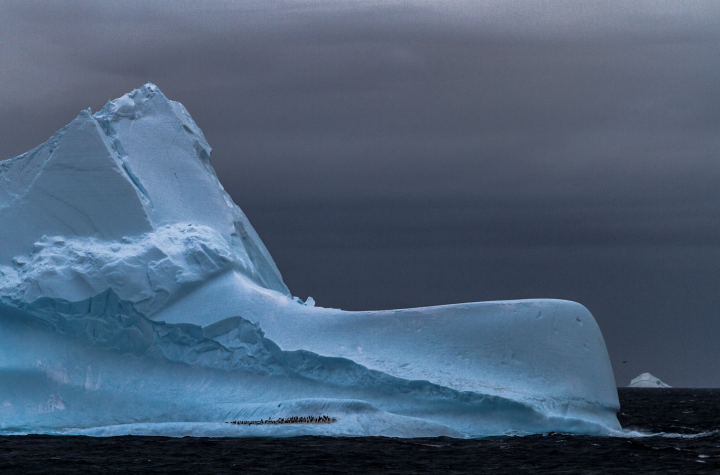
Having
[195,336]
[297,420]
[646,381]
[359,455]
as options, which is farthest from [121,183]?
[646,381]

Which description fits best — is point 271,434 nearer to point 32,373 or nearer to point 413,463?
point 413,463

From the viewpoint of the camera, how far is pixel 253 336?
2322 cm

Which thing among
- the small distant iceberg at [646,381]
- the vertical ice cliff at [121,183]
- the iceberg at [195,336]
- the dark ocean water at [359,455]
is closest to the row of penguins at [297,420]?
the iceberg at [195,336]

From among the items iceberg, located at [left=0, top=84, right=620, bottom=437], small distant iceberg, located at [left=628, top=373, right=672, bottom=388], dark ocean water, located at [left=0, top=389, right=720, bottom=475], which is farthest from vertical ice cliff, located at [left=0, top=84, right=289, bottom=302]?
A: small distant iceberg, located at [left=628, top=373, right=672, bottom=388]

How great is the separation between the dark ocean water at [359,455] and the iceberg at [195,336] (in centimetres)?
73

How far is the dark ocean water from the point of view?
16.9 metres

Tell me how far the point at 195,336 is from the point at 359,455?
21.9ft

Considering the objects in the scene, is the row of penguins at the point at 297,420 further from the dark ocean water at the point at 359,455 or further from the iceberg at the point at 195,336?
the dark ocean water at the point at 359,455

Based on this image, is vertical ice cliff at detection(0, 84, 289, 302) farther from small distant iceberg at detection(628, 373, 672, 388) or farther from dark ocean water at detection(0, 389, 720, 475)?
small distant iceberg at detection(628, 373, 672, 388)

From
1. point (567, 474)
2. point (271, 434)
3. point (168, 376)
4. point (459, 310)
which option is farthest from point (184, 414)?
point (567, 474)

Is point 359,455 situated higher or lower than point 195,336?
lower

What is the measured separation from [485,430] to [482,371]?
1.31 m

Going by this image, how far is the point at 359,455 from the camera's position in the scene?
18453 mm

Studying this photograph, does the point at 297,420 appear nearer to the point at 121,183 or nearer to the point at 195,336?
the point at 195,336
